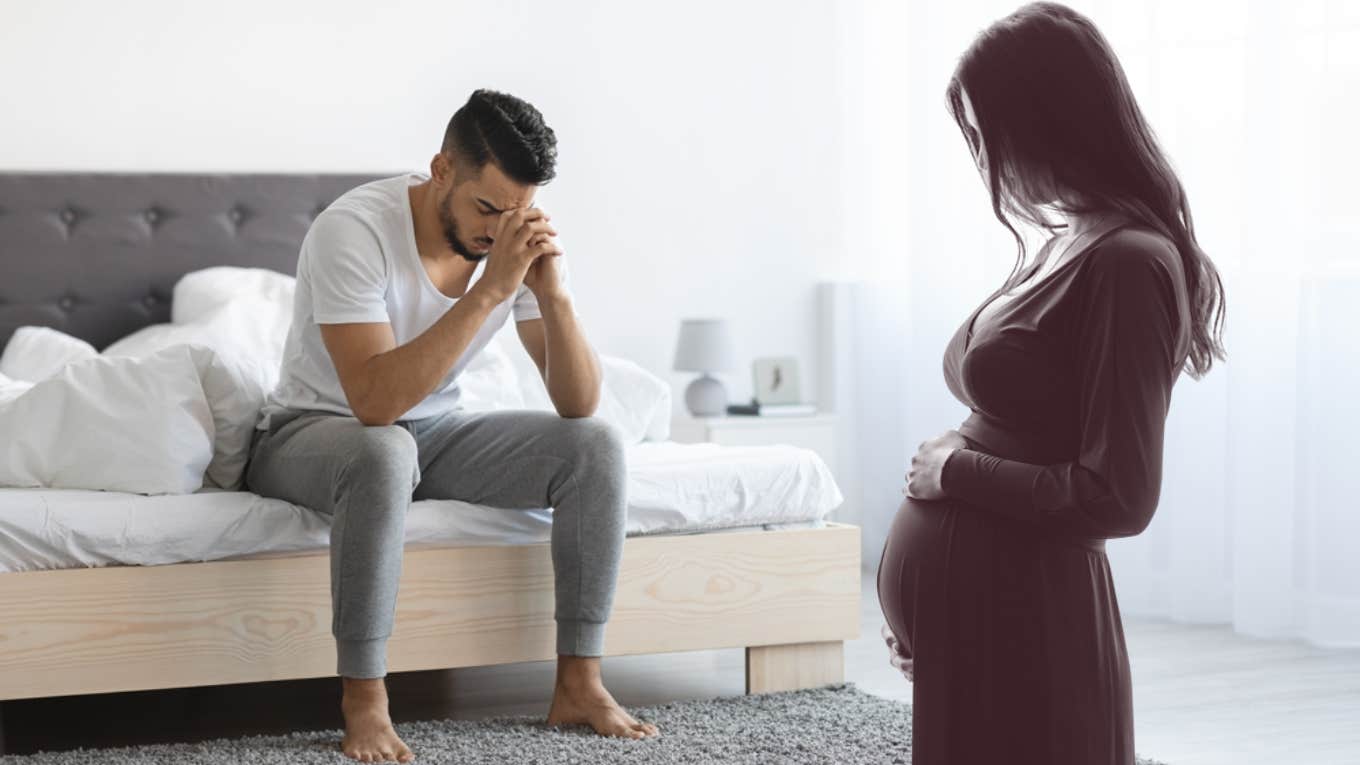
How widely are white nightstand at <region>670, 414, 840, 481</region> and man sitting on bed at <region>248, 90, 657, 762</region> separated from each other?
1.49 metres

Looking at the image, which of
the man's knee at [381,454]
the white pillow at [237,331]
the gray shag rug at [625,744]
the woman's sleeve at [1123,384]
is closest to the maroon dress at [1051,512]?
the woman's sleeve at [1123,384]

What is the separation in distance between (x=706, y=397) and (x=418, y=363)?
6.39 ft

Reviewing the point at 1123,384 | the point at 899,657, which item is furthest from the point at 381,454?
the point at 1123,384

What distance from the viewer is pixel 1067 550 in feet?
4.23

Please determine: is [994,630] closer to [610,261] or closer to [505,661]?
[505,661]

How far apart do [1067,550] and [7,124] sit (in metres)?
3.22

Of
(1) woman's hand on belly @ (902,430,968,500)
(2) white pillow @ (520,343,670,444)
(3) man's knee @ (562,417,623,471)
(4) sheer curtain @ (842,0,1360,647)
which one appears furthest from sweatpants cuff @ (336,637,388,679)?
(4) sheer curtain @ (842,0,1360,647)

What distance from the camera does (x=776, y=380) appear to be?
434 centimetres

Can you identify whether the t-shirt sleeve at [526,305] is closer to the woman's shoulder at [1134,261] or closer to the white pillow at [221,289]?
the white pillow at [221,289]

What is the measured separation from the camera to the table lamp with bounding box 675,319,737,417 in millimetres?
4148

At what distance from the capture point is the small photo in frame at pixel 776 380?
4316 millimetres

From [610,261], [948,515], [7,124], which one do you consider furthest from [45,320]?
[948,515]

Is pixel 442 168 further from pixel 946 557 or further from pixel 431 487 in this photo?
pixel 946 557

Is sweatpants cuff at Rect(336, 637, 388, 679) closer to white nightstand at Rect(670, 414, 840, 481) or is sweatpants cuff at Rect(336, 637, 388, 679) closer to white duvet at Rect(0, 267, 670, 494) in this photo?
white duvet at Rect(0, 267, 670, 494)
